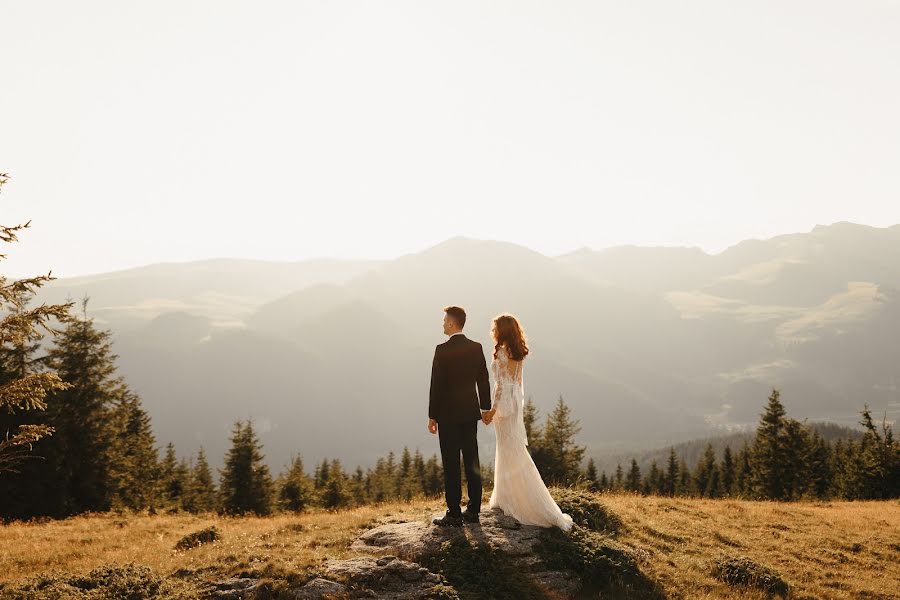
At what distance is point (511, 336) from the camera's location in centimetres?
1091

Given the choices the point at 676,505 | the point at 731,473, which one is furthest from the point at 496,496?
the point at 731,473

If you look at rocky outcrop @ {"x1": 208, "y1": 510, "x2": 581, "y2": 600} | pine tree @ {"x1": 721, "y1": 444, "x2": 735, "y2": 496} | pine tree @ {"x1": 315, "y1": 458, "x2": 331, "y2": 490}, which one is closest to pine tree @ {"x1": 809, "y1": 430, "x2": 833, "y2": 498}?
pine tree @ {"x1": 721, "y1": 444, "x2": 735, "y2": 496}

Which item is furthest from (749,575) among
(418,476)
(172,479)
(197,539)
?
(418,476)

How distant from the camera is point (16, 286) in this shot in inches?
433

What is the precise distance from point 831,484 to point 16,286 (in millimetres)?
77968

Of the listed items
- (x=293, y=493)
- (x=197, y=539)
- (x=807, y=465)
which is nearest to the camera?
(x=197, y=539)

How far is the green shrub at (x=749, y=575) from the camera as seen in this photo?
10523 millimetres

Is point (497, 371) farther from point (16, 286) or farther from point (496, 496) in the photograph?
point (16, 286)

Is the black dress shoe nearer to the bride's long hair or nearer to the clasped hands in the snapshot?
the clasped hands

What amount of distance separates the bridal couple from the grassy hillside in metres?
2.02

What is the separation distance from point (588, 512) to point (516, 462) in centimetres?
268

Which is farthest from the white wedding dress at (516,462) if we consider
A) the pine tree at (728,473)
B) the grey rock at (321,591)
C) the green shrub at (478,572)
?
the pine tree at (728,473)

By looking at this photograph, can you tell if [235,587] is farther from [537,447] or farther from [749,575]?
[537,447]

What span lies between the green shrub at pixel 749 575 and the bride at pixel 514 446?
3.09m
